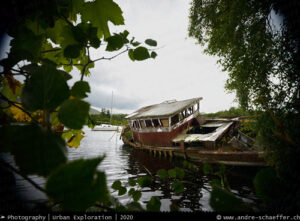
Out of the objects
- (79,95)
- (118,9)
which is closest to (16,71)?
(79,95)

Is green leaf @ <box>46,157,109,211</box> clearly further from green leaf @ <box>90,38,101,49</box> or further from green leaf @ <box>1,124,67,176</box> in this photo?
green leaf @ <box>90,38,101,49</box>

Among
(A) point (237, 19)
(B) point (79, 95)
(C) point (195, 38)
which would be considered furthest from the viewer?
(C) point (195, 38)

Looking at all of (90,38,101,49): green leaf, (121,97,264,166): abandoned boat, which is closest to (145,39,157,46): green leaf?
(90,38,101,49): green leaf

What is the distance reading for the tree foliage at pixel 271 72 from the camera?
73cm

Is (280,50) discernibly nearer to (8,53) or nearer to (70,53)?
(70,53)

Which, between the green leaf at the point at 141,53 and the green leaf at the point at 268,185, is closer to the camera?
the green leaf at the point at 268,185

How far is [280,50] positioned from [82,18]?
2289mm

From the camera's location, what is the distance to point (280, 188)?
0.60 m

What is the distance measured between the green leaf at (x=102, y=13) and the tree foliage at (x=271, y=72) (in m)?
0.88

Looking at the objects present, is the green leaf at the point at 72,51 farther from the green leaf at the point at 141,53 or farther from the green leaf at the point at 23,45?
the green leaf at the point at 141,53

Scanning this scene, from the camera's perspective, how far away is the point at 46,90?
34 centimetres

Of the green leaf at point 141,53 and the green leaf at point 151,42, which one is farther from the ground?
the green leaf at point 151,42

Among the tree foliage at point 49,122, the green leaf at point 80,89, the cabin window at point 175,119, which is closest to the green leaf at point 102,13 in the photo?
the tree foliage at point 49,122

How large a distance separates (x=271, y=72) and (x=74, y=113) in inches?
117
